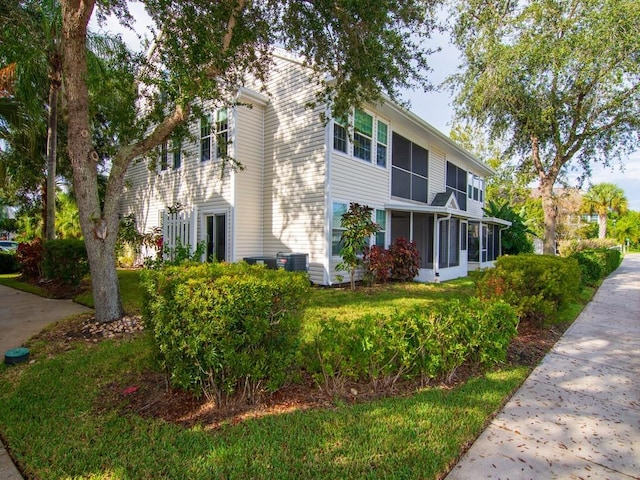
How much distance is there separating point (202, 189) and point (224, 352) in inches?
403

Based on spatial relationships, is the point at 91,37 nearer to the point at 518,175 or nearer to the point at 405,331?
the point at 405,331

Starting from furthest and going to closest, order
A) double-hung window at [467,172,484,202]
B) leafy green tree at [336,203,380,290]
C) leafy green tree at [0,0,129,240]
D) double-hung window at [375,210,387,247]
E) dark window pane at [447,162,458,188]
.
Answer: double-hung window at [467,172,484,202], dark window pane at [447,162,458,188], double-hung window at [375,210,387,247], leafy green tree at [336,203,380,290], leafy green tree at [0,0,129,240]

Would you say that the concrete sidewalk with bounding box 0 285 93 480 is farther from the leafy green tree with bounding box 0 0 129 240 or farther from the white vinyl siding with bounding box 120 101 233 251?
the white vinyl siding with bounding box 120 101 233 251

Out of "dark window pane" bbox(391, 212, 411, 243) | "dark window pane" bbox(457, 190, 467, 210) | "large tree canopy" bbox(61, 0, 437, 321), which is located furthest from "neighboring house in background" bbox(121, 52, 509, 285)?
"dark window pane" bbox(457, 190, 467, 210)

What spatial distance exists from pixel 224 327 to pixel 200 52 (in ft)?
16.9

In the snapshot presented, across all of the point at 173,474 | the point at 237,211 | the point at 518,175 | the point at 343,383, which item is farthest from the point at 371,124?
the point at 173,474

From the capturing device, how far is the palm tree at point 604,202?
162 ft

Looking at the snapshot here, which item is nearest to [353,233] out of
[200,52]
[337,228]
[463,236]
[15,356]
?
[337,228]

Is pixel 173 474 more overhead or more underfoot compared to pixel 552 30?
more underfoot

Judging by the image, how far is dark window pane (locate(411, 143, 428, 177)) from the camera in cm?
1513

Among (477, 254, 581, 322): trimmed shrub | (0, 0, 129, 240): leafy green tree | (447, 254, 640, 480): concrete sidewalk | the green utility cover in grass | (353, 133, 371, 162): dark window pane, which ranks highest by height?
(0, 0, 129, 240): leafy green tree

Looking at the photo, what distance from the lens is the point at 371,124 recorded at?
40.4 ft

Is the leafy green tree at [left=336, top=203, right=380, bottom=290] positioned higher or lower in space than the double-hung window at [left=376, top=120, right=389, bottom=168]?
Answer: lower

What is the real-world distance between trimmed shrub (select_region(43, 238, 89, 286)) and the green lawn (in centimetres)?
557
